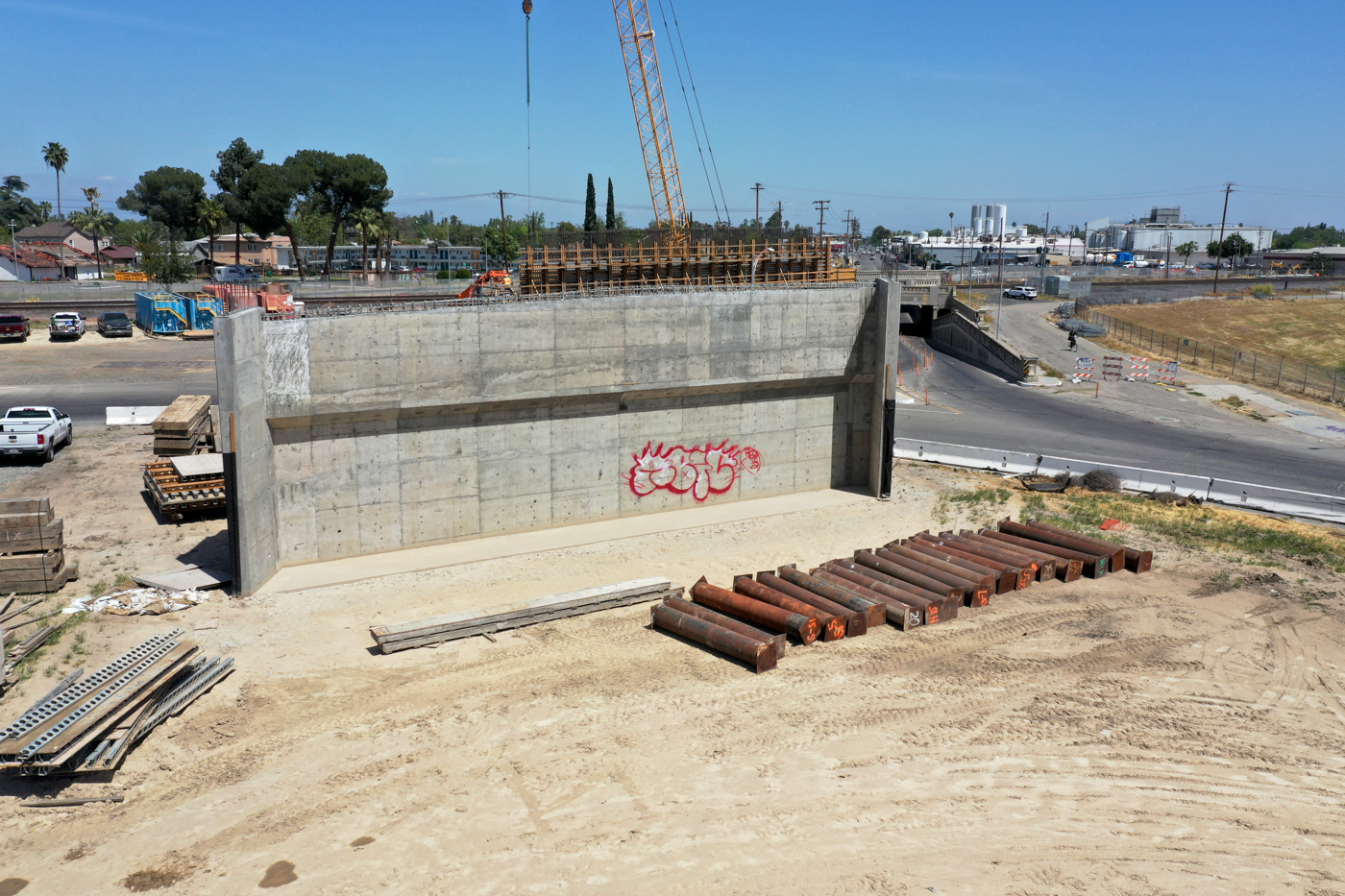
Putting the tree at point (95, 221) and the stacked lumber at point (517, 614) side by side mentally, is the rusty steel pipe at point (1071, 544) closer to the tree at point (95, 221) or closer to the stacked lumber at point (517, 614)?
the stacked lumber at point (517, 614)

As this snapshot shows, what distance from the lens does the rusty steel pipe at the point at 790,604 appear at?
19766mm

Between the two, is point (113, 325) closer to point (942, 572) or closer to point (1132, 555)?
point (942, 572)

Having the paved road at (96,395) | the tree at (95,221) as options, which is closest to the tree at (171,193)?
the tree at (95,221)

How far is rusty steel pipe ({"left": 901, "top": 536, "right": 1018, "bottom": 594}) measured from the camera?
22.5 m

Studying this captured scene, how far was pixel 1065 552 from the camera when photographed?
24.3 meters

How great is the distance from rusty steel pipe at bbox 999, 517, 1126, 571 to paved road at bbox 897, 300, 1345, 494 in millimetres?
11446

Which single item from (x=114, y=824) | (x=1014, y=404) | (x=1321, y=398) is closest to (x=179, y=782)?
(x=114, y=824)

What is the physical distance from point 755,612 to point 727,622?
0.70m

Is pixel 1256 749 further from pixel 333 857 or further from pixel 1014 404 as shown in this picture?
pixel 1014 404

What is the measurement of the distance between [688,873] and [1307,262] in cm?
18288

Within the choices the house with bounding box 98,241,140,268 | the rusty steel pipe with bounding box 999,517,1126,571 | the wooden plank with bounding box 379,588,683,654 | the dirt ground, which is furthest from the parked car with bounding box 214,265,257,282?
the rusty steel pipe with bounding box 999,517,1126,571

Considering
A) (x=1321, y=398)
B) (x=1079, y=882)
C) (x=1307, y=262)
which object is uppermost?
(x=1307, y=262)

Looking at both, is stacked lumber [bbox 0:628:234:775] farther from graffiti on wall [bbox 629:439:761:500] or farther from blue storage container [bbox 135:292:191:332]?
blue storage container [bbox 135:292:191:332]

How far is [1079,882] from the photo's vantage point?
40.2 feet
